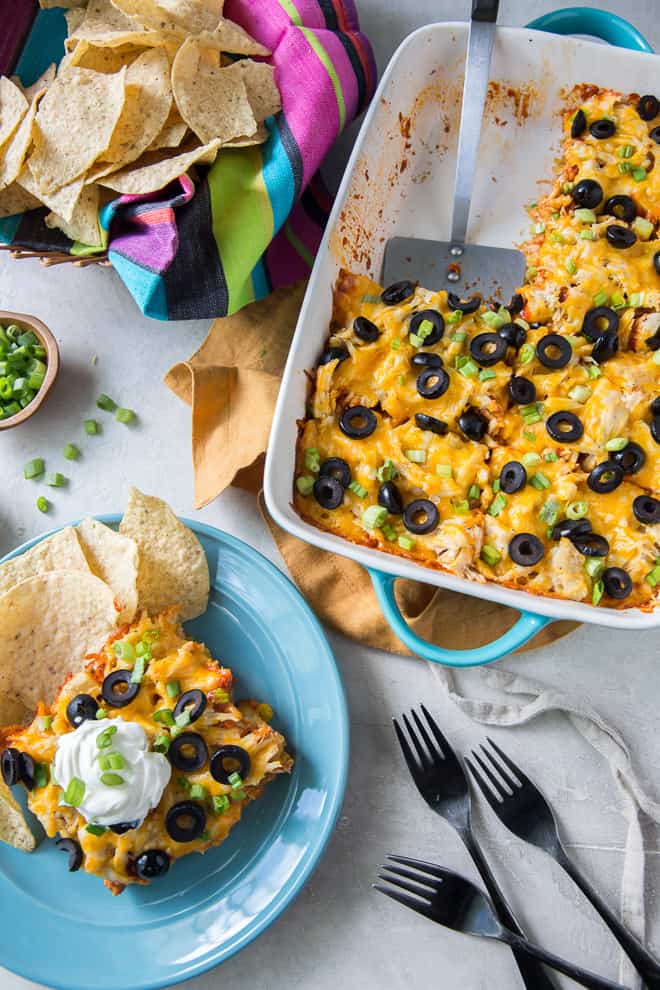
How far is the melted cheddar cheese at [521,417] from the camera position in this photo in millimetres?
2133

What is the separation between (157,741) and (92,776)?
0.16 meters

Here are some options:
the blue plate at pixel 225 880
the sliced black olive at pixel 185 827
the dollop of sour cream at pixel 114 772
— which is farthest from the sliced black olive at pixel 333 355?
the sliced black olive at pixel 185 827

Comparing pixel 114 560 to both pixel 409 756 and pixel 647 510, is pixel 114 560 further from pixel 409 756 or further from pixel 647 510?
pixel 647 510

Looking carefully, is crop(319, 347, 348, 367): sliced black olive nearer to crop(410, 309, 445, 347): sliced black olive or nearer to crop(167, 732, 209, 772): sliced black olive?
crop(410, 309, 445, 347): sliced black olive

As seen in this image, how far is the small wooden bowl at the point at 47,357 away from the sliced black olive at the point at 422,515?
1.10 metres

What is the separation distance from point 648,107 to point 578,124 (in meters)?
0.18

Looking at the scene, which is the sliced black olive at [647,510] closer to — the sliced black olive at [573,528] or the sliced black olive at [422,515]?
the sliced black olive at [573,528]

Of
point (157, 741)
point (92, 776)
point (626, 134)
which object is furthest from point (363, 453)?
point (626, 134)

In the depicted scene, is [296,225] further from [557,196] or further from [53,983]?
[53,983]

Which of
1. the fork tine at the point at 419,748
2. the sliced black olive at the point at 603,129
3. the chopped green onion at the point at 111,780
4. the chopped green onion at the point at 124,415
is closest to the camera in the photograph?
the chopped green onion at the point at 111,780

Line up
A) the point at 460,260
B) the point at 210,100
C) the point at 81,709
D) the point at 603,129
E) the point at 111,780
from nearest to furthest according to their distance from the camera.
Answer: the point at 111,780
the point at 81,709
the point at 210,100
the point at 603,129
the point at 460,260

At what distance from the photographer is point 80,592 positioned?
7.25 ft

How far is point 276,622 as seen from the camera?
232 cm

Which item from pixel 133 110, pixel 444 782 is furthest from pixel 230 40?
pixel 444 782
